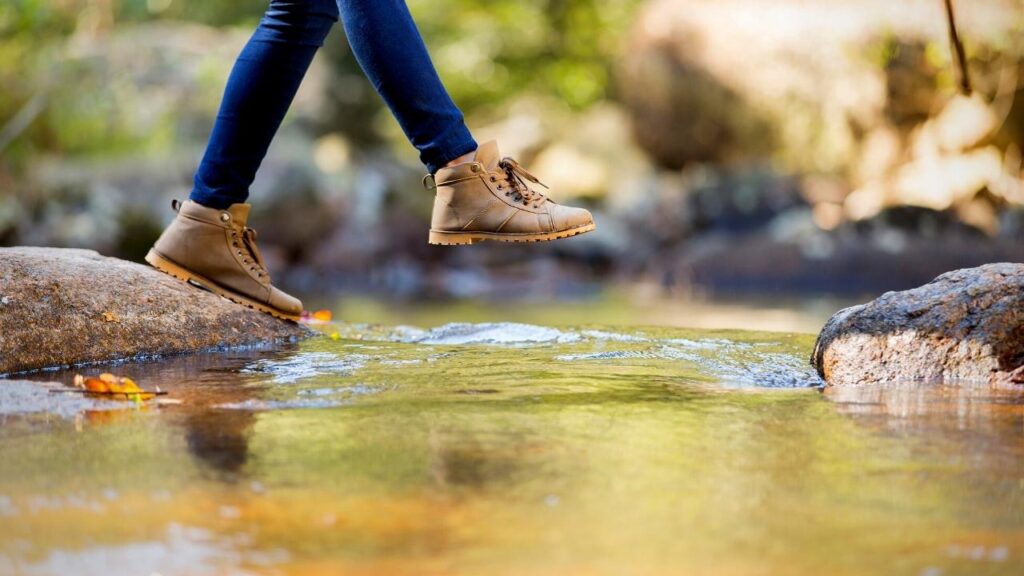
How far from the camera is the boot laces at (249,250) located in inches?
121

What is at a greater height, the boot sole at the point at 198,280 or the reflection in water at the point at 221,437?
the boot sole at the point at 198,280

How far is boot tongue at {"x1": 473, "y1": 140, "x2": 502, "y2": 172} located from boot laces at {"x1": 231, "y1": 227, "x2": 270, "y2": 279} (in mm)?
674

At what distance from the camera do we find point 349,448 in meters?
1.67

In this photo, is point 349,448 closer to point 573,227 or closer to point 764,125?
point 573,227

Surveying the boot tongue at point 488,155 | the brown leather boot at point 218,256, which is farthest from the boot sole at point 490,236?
the brown leather boot at point 218,256

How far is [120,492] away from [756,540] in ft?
2.46

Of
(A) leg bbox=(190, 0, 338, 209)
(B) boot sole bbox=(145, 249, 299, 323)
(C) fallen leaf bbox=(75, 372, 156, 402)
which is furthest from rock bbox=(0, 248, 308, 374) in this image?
(C) fallen leaf bbox=(75, 372, 156, 402)

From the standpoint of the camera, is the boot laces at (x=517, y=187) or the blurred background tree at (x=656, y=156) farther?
the blurred background tree at (x=656, y=156)

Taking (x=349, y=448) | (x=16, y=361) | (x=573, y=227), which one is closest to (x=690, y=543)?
(x=349, y=448)

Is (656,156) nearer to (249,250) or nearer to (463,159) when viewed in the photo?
(249,250)

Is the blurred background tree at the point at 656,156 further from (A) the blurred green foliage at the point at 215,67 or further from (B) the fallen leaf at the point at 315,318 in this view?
(B) the fallen leaf at the point at 315,318

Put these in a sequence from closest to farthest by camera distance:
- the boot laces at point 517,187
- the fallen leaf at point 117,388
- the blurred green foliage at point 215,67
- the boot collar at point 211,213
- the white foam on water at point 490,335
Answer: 1. the fallen leaf at point 117,388
2. the boot laces at point 517,187
3. the boot collar at point 211,213
4. the white foam on water at point 490,335
5. the blurred green foliage at point 215,67

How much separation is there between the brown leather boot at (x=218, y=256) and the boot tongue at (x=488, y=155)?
628 millimetres

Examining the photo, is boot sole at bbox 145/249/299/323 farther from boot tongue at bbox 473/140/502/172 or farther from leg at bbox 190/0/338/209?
boot tongue at bbox 473/140/502/172
